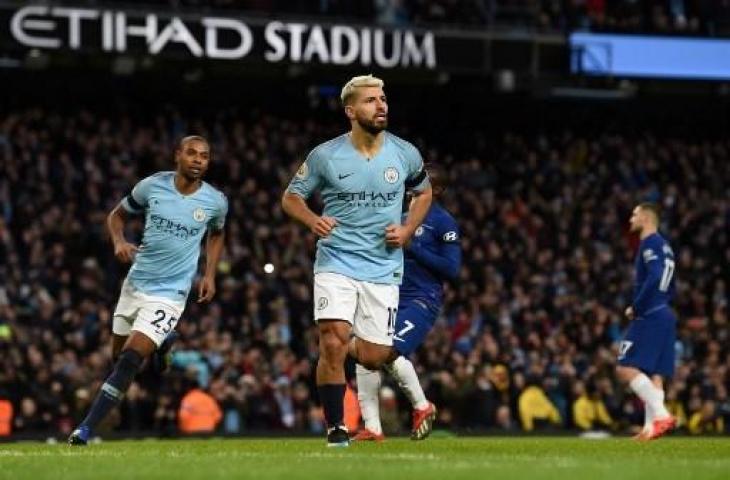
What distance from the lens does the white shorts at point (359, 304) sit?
12367 mm

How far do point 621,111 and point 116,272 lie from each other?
1452 centimetres

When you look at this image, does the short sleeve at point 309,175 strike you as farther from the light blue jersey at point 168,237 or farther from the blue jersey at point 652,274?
the blue jersey at point 652,274

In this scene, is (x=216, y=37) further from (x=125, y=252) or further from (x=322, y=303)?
(x=322, y=303)

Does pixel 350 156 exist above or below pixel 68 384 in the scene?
above

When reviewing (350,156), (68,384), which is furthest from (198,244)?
(68,384)

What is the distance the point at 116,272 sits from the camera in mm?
27266

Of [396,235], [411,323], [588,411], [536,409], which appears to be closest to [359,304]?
[396,235]

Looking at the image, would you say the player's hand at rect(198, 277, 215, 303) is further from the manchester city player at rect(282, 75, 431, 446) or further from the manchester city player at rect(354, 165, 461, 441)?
the manchester city player at rect(282, 75, 431, 446)

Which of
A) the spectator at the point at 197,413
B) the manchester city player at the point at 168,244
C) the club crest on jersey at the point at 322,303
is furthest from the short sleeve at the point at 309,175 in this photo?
the spectator at the point at 197,413

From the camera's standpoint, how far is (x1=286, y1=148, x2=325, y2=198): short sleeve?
12539 millimetres

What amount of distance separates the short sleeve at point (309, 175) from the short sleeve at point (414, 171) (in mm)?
660

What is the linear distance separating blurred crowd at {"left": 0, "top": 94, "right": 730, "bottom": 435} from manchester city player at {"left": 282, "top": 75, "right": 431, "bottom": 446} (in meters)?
10.4

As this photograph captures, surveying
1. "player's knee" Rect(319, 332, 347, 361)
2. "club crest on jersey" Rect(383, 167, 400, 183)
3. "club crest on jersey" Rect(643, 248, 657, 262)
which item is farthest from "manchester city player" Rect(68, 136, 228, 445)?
"club crest on jersey" Rect(643, 248, 657, 262)

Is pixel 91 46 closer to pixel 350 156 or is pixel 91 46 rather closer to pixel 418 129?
pixel 418 129
